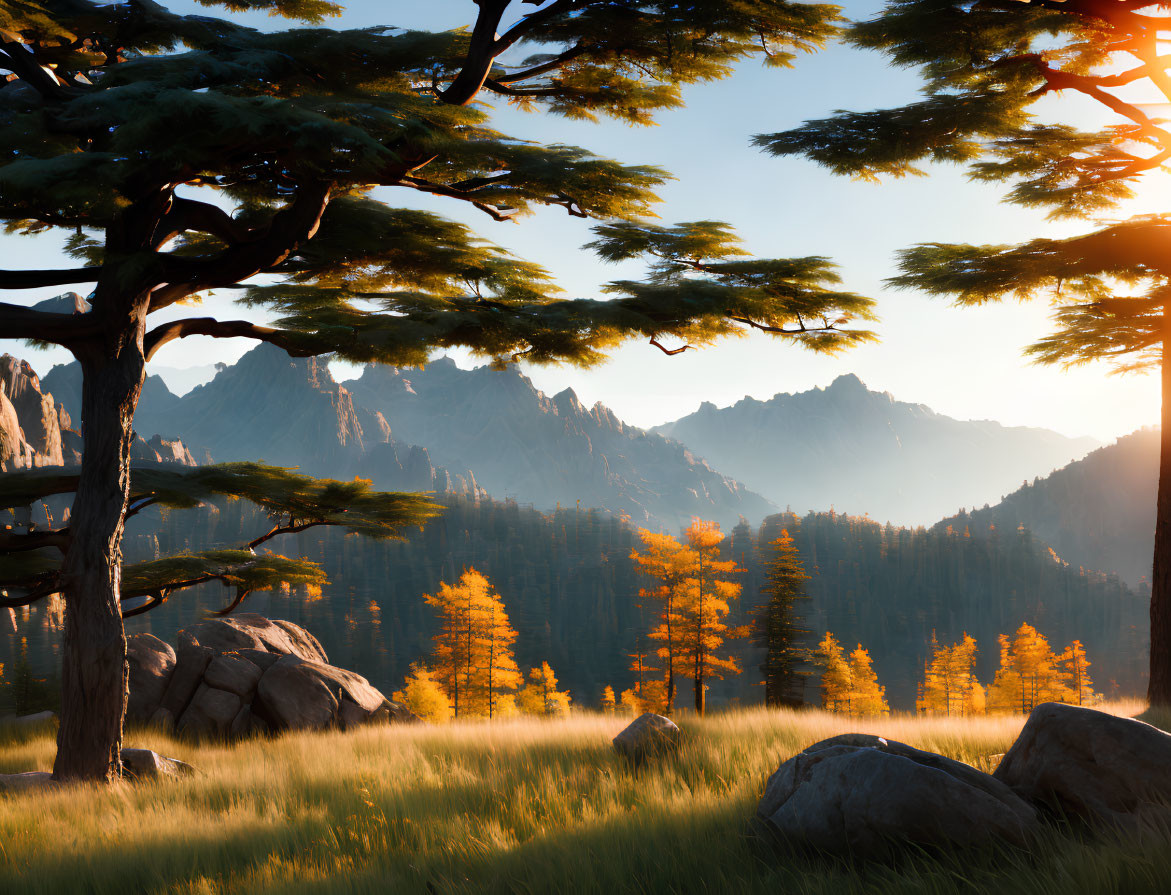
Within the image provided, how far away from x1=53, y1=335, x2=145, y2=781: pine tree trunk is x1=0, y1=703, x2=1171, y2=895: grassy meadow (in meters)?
0.71

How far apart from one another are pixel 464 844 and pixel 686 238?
20.4 ft

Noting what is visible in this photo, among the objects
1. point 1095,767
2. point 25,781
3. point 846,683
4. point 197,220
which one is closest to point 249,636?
point 25,781

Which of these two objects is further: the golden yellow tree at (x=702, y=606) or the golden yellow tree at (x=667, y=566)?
the golden yellow tree at (x=702, y=606)

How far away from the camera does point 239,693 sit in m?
13.8

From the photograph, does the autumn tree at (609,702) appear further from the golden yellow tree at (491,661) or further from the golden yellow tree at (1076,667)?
the golden yellow tree at (1076,667)

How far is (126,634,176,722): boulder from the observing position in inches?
527

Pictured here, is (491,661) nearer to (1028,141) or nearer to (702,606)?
(702,606)

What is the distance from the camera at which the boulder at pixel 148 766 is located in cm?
763

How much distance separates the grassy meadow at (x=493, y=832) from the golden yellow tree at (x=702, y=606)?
19.4 m

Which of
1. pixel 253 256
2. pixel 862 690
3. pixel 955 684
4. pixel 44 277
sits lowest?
pixel 955 684

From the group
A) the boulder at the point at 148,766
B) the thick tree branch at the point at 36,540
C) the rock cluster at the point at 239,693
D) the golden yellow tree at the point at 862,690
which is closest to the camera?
the boulder at the point at 148,766

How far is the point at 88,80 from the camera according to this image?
8.87 metres

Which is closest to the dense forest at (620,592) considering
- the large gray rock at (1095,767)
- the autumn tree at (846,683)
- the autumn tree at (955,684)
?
the autumn tree at (955,684)

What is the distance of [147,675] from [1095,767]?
50.8ft
